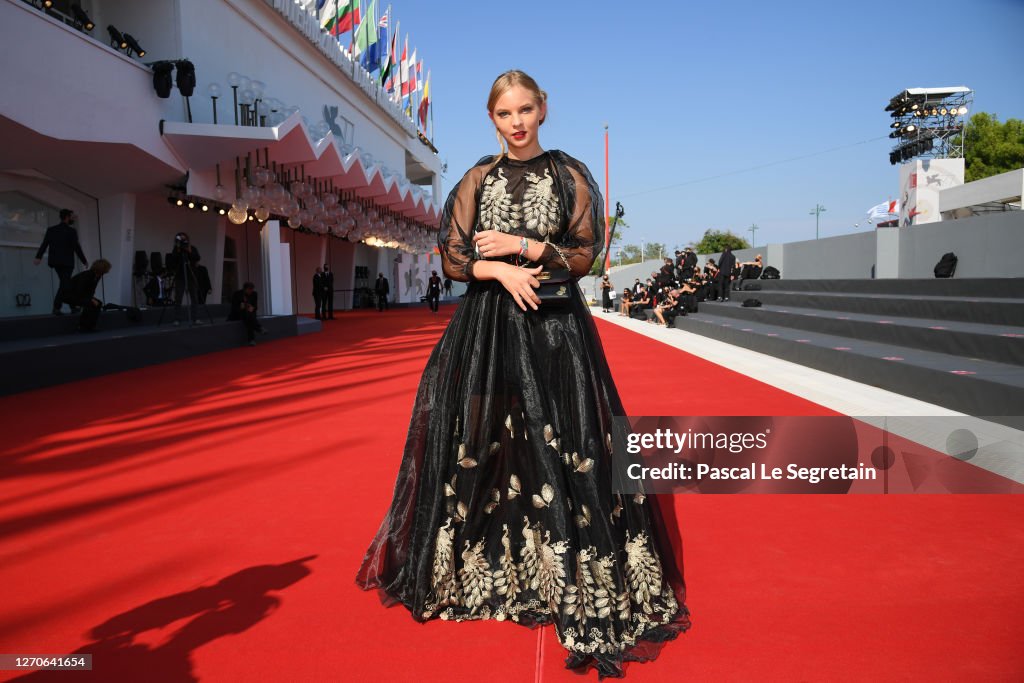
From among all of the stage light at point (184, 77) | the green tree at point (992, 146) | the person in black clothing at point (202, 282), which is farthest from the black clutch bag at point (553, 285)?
the green tree at point (992, 146)

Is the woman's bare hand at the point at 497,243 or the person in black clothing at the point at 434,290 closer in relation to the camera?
the woman's bare hand at the point at 497,243

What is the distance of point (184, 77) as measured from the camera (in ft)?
41.1

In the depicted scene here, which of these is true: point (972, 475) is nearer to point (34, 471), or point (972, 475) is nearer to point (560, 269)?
point (560, 269)

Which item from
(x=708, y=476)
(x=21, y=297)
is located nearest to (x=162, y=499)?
(x=708, y=476)

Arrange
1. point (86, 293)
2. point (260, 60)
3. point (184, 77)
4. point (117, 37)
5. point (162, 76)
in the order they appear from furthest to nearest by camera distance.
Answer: point (260, 60), point (184, 77), point (162, 76), point (117, 37), point (86, 293)

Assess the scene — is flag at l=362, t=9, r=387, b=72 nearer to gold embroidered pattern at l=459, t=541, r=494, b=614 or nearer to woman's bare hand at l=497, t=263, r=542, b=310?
woman's bare hand at l=497, t=263, r=542, b=310

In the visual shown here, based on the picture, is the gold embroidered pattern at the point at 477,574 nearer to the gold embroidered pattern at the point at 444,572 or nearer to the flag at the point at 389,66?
the gold embroidered pattern at the point at 444,572

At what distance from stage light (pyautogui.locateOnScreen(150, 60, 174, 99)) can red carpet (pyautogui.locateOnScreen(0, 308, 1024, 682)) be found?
30.2ft

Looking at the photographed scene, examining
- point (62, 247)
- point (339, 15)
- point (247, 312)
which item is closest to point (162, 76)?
point (62, 247)

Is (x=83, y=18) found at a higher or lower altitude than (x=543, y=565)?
higher

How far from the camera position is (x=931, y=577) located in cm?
254

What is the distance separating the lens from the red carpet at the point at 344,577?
197 cm

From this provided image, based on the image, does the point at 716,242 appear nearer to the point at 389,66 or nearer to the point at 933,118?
the point at 933,118

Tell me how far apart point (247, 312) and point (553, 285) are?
12595 millimetres
